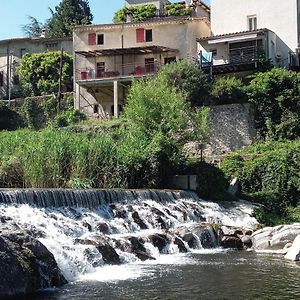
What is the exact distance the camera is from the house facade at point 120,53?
144 feet

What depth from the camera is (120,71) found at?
1790 inches

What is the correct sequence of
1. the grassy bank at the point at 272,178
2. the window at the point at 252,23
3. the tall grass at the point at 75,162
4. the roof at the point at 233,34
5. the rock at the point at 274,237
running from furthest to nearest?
the window at the point at 252,23, the roof at the point at 233,34, the grassy bank at the point at 272,178, the tall grass at the point at 75,162, the rock at the point at 274,237

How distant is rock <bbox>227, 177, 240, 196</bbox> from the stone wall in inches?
270

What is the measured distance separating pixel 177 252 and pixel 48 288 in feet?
21.8

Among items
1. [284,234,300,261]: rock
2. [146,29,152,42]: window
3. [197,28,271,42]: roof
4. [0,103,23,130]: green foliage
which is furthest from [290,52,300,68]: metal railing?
[284,234,300,261]: rock

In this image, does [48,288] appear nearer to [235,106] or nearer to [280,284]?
[280,284]

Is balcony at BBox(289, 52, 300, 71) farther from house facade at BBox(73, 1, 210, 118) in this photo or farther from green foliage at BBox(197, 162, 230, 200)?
green foliage at BBox(197, 162, 230, 200)

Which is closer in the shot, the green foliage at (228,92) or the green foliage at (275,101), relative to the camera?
the green foliage at (275,101)

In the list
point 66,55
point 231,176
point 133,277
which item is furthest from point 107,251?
point 66,55

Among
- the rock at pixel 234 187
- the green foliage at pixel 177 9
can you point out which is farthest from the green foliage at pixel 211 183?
the green foliage at pixel 177 9

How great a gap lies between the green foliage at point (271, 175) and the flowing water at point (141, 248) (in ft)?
11.0

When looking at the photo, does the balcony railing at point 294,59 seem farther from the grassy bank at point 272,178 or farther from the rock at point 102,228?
the rock at point 102,228

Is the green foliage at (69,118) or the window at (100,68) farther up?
the window at (100,68)

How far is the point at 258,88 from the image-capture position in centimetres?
3609
